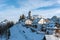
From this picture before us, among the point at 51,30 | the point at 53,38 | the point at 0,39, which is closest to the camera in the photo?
the point at 53,38

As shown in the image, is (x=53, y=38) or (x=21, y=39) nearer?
(x=53, y=38)

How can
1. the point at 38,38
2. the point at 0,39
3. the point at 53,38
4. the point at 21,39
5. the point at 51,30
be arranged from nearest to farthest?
the point at 53,38, the point at 38,38, the point at 51,30, the point at 21,39, the point at 0,39

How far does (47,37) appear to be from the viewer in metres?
27.6

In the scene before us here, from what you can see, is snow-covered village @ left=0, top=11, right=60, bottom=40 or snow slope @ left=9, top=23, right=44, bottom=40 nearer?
snow-covered village @ left=0, top=11, right=60, bottom=40

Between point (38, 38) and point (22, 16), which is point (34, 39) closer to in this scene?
point (38, 38)

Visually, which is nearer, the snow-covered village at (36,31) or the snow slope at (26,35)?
the snow-covered village at (36,31)

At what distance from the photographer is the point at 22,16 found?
78375 millimetres

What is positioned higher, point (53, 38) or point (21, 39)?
point (53, 38)

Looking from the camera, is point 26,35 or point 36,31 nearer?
point 36,31

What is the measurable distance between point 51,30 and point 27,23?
24048 mm

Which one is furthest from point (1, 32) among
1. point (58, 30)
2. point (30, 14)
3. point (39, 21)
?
point (58, 30)

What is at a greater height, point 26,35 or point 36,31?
point 36,31

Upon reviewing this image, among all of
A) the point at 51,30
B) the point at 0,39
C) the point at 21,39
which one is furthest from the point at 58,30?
the point at 0,39

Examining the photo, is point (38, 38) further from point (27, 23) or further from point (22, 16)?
point (22, 16)
